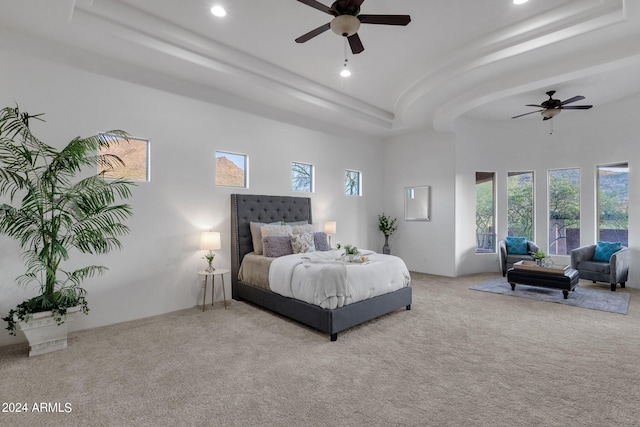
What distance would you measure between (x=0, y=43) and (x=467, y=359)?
5.72 meters

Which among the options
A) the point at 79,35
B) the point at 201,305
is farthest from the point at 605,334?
the point at 79,35

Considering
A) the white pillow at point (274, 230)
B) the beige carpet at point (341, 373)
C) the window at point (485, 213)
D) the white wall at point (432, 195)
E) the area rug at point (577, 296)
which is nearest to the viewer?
the beige carpet at point (341, 373)

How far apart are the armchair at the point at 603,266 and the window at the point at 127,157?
746 cm

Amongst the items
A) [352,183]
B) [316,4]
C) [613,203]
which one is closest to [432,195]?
[352,183]

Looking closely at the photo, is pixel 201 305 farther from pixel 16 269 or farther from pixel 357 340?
pixel 357 340

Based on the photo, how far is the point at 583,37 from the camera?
136 inches

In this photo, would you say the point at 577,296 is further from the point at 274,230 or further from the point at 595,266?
the point at 274,230

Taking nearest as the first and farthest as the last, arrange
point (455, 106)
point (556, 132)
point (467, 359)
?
point (467, 359) < point (455, 106) < point (556, 132)

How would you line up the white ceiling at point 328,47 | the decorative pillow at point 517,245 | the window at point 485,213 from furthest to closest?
the window at point 485,213
the decorative pillow at point 517,245
the white ceiling at point 328,47

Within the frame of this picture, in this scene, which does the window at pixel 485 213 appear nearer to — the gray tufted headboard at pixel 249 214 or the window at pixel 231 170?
the gray tufted headboard at pixel 249 214

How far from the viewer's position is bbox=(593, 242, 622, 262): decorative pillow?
565cm

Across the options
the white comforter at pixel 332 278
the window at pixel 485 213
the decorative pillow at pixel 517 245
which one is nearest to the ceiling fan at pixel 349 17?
the white comforter at pixel 332 278

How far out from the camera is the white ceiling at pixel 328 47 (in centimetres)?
325

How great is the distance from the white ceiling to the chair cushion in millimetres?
3068
